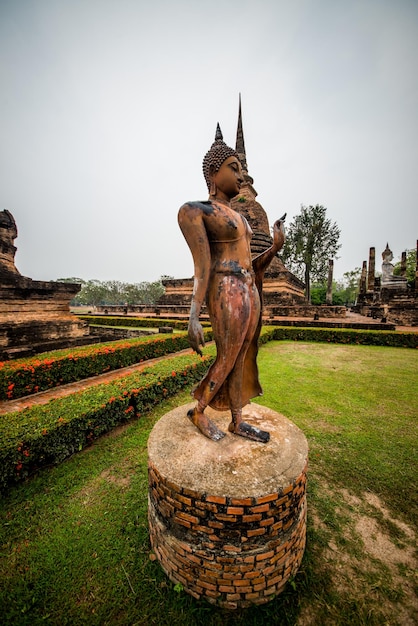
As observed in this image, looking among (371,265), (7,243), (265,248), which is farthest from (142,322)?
(371,265)

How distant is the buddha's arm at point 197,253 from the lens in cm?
188

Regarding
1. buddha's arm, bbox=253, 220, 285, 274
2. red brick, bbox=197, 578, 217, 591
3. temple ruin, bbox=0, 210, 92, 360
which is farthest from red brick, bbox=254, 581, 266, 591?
temple ruin, bbox=0, 210, 92, 360

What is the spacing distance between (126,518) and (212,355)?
3924 mm

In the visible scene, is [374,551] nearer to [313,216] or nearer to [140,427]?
[140,427]

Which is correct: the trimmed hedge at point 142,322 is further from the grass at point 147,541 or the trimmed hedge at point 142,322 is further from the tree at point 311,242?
the tree at point 311,242

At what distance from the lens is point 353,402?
14.7 feet

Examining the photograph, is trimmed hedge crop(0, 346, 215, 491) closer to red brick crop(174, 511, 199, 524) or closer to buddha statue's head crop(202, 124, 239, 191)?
red brick crop(174, 511, 199, 524)

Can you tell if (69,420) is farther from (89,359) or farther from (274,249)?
(274,249)

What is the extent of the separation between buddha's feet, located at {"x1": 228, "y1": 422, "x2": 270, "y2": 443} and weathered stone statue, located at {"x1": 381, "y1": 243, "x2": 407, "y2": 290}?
66.1ft

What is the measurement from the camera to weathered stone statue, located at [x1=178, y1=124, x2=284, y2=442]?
1896mm

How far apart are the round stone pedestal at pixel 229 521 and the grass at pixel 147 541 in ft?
0.43

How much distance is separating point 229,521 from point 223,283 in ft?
4.94

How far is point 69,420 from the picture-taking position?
282 centimetres

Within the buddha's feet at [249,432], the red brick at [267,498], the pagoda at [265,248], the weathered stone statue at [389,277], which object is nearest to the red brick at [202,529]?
the red brick at [267,498]
